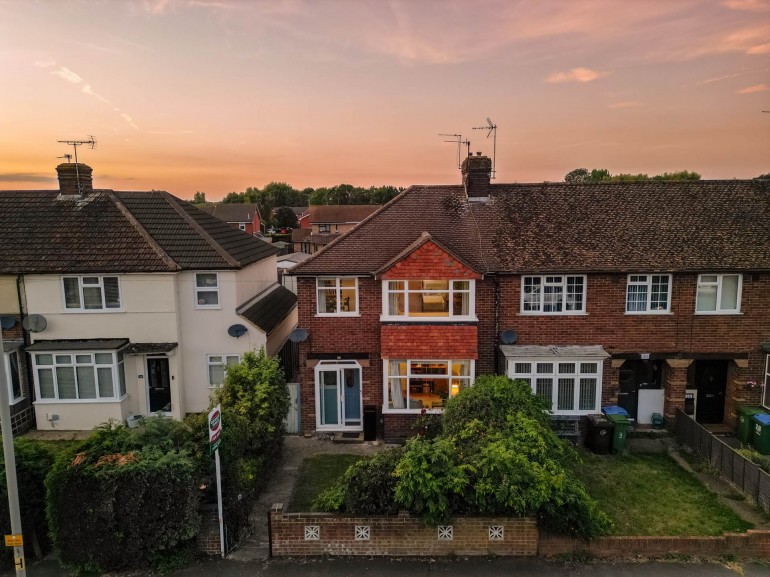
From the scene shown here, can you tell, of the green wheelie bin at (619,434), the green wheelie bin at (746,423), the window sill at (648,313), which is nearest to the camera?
the green wheelie bin at (619,434)

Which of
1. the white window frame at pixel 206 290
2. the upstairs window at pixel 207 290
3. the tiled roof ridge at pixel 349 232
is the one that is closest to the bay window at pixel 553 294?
the tiled roof ridge at pixel 349 232

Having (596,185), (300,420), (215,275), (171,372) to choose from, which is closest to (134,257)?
(215,275)

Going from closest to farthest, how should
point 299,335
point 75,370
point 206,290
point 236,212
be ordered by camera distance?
1. point 299,335
2. point 75,370
3. point 206,290
4. point 236,212

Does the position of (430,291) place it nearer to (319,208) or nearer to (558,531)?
(558,531)

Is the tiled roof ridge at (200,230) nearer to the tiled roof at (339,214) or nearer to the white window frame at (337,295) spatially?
the white window frame at (337,295)

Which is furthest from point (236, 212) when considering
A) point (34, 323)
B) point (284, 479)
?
point (284, 479)

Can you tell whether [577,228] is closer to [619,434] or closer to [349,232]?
[619,434]

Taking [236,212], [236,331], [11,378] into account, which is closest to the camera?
[11,378]
